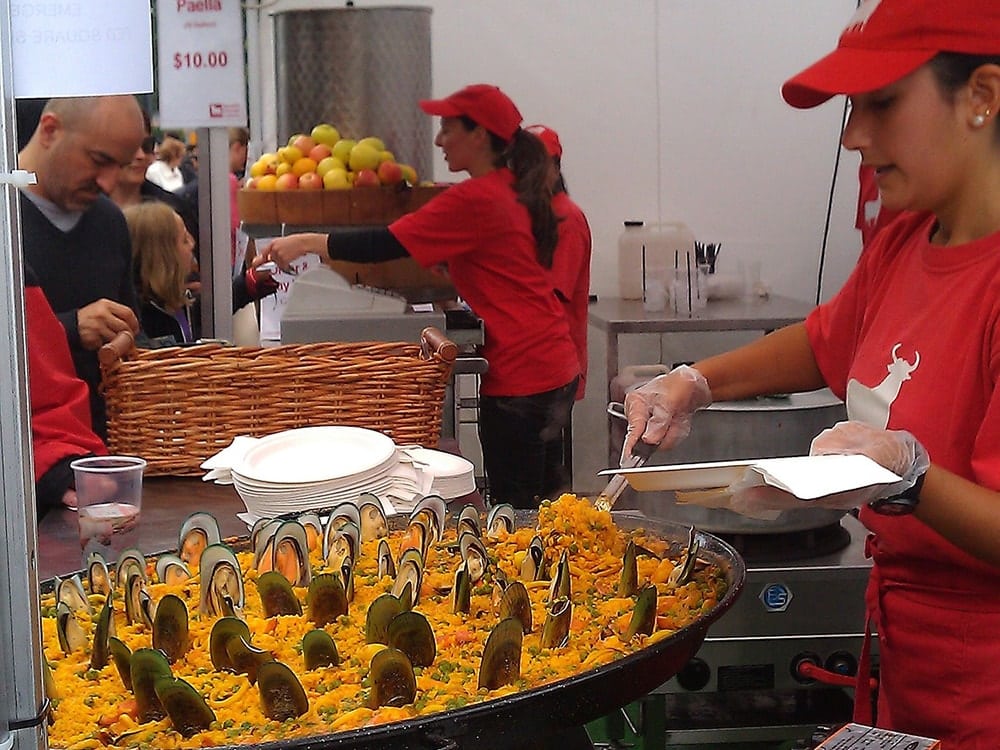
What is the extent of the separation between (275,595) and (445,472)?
682mm

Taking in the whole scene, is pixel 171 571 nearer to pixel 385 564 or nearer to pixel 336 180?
pixel 385 564

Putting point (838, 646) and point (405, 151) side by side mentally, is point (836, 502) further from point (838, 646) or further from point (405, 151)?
point (405, 151)

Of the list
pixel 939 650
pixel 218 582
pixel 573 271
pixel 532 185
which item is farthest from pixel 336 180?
pixel 939 650

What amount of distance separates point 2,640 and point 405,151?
318 centimetres

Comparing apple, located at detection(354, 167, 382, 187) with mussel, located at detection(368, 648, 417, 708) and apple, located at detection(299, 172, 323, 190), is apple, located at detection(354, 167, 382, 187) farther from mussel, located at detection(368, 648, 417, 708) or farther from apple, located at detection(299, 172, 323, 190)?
mussel, located at detection(368, 648, 417, 708)

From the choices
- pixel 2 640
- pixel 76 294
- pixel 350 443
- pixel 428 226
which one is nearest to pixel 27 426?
pixel 2 640

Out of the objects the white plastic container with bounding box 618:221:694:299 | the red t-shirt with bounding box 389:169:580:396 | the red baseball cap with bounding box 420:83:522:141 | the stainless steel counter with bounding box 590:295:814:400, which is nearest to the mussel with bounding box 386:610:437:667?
the red t-shirt with bounding box 389:169:580:396

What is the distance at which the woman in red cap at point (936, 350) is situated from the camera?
1.57 m

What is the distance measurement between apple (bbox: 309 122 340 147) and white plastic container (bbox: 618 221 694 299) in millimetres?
1237

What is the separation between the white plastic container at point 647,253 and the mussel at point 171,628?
3.19 m

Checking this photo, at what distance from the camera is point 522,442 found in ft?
12.7

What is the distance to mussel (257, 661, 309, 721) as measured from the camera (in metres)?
1.25

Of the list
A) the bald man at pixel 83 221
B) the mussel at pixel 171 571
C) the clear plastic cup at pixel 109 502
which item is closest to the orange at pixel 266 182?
the bald man at pixel 83 221

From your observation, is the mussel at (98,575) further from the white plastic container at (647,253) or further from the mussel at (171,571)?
the white plastic container at (647,253)
